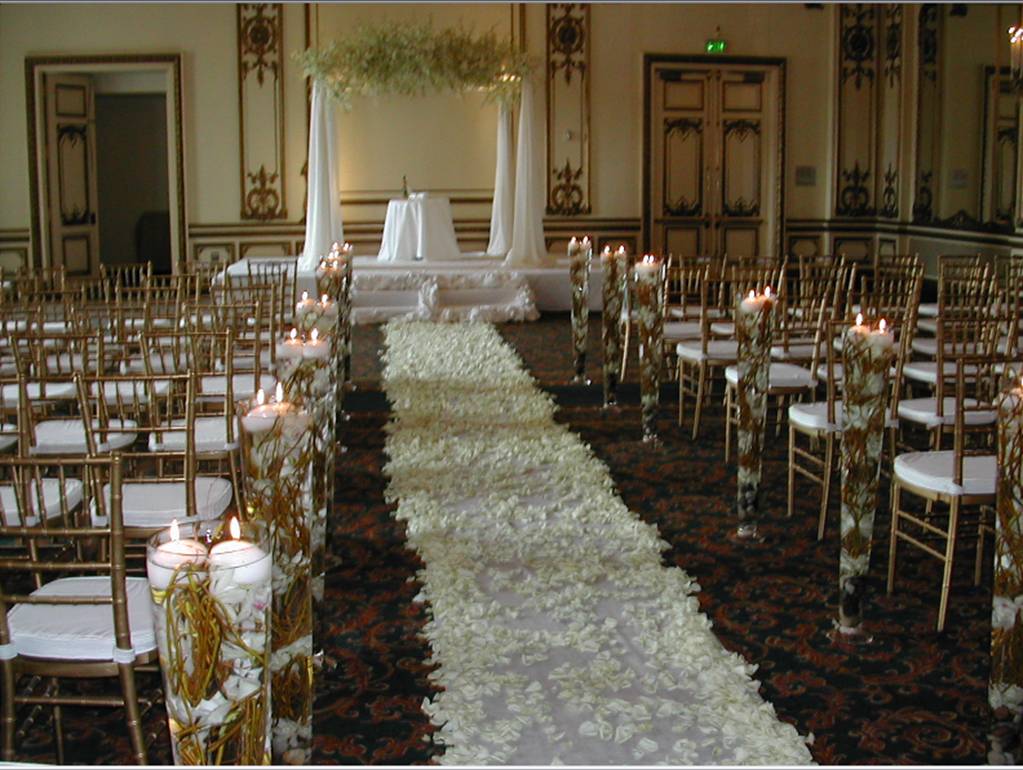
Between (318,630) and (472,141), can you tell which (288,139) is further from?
(318,630)

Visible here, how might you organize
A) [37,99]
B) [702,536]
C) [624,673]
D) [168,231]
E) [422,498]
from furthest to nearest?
[168,231], [37,99], [422,498], [702,536], [624,673]

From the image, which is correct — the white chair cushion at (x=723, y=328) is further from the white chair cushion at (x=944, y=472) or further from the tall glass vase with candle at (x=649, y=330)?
the white chair cushion at (x=944, y=472)

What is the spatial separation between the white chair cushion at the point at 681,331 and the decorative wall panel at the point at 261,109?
749 centimetres

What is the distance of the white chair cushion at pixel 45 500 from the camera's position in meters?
3.75

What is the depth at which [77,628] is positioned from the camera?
114 inches

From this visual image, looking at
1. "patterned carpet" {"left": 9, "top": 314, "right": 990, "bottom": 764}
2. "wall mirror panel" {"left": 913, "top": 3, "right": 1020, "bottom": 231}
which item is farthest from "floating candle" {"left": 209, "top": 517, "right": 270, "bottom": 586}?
"wall mirror panel" {"left": 913, "top": 3, "right": 1020, "bottom": 231}

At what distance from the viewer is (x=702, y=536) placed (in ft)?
16.7

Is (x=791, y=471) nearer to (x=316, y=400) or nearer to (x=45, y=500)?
(x=316, y=400)

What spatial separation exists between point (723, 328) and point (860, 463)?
387cm

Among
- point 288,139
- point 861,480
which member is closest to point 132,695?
point 861,480

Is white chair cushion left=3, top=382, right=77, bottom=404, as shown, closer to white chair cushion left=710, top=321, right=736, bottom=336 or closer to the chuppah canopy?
white chair cushion left=710, top=321, right=736, bottom=336

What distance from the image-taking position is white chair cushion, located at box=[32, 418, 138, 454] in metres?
4.70

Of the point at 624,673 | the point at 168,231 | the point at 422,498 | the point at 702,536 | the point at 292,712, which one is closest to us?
the point at 292,712

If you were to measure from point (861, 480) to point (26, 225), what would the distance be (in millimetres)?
12191
